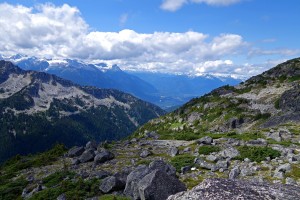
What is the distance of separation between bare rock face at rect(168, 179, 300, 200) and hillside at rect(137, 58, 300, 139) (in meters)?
37.4

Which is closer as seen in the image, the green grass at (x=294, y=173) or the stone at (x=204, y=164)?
the green grass at (x=294, y=173)

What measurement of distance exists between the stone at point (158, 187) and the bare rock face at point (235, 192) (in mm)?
7538

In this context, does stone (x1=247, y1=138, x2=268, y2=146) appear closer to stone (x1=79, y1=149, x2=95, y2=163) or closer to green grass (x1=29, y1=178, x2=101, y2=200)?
green grass (x1=29, y1=178, x2=101, y2=200)

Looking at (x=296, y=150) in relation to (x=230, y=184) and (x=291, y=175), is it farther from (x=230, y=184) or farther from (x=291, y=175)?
(x=230, y=184)

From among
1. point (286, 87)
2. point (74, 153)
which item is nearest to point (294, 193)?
point (74, 153)

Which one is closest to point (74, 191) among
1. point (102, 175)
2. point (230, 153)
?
point (102, 175)

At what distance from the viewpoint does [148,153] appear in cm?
3997

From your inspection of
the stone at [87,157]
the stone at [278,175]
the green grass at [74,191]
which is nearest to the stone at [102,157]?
the stone at [87,157]

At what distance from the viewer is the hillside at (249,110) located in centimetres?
6044

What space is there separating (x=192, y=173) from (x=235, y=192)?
17702 millimetres

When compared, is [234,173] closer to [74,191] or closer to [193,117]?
[74,191]

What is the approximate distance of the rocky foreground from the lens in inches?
443

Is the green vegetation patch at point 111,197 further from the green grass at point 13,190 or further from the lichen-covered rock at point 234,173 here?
the green grass at point 13,190

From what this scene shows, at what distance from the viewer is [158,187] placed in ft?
63.5
